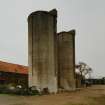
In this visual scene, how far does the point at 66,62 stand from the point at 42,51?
1216 centimetres

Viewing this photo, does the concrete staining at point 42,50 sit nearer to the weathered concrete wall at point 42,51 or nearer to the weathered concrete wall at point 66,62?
the weathered concrete wall at point 42,51

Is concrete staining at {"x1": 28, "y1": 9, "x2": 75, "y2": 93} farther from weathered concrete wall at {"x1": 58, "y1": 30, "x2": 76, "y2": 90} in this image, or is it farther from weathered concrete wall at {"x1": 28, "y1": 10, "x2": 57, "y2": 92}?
weathered concrete wall at {"x1": 58, "y1": 30, "x2": 76, "y2": 90}

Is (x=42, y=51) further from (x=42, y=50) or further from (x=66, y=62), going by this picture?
(x=66, y=62)

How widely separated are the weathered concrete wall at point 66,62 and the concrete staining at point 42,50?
10071mm

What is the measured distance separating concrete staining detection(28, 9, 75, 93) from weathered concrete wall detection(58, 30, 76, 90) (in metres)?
10.1

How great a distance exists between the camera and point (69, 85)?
4025 centimetres

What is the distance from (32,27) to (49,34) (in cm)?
250

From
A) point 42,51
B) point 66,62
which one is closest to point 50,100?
point 42,51

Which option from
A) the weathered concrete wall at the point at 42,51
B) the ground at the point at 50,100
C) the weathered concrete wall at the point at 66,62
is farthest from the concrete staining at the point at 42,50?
the weathered concrete wall at the point at 66,62

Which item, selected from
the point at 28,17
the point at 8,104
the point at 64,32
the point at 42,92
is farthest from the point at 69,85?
the point at 8,104

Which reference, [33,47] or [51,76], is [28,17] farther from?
[51,76]

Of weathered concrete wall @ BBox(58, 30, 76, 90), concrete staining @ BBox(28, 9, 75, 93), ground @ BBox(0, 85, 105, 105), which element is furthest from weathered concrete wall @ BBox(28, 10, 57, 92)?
weathered concrete wall @ BBox(58, 30, 76, 90)

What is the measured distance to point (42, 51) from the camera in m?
29.4

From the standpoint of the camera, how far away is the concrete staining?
29.1 metres
